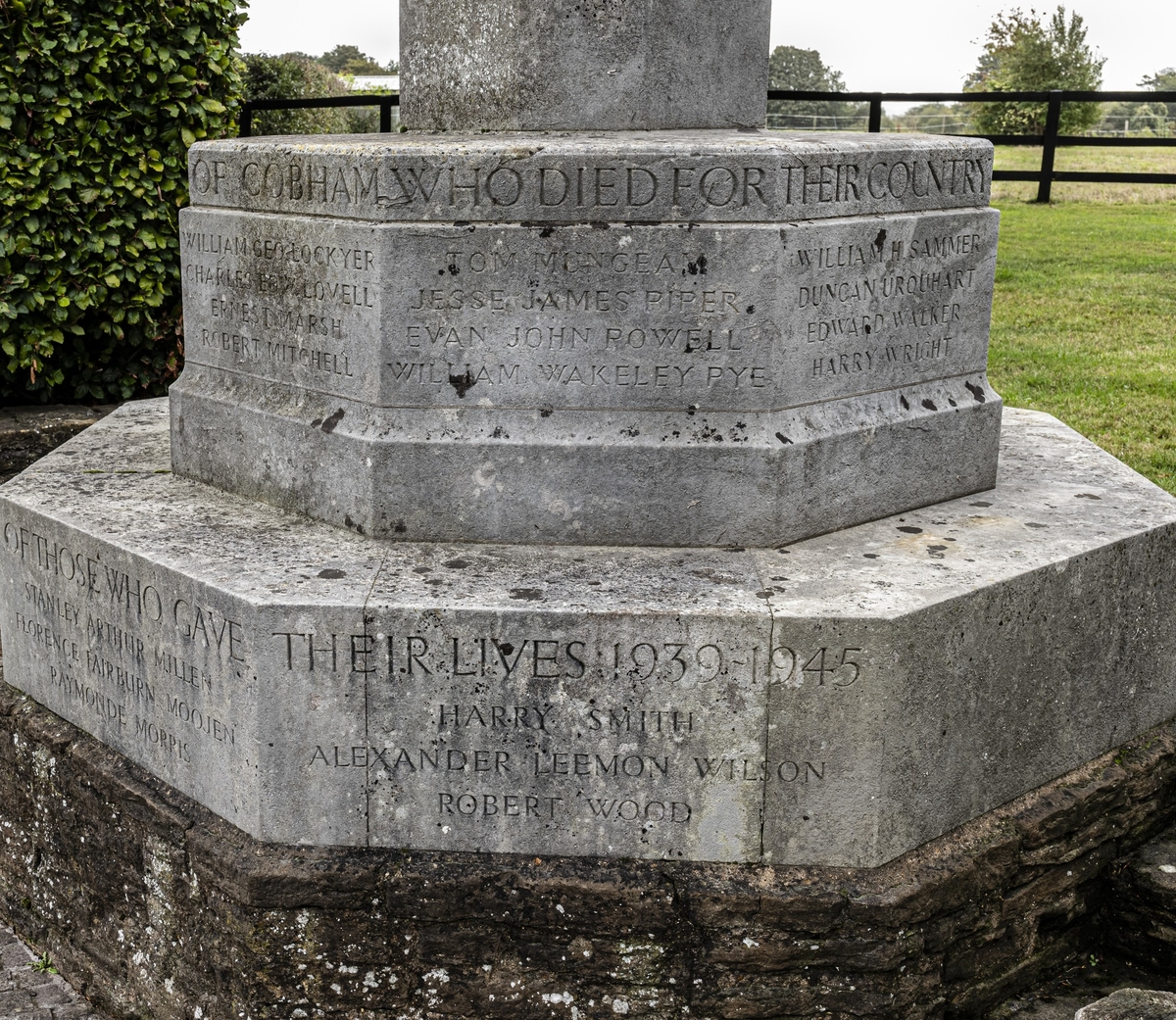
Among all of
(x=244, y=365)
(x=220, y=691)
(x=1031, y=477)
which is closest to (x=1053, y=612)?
(x=1031, y=477)

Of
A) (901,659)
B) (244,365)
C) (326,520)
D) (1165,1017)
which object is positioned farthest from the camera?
(244,365)

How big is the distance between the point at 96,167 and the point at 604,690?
3688mm

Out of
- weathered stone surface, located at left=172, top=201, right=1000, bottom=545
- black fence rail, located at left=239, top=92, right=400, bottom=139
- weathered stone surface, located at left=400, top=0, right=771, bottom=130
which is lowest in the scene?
weathered stone surface, located at left=172, top=201, right=1000, bottom=545

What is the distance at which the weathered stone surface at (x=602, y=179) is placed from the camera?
3033 millimetres

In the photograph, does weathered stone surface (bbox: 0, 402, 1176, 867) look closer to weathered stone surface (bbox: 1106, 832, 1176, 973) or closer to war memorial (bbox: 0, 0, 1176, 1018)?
war memorial (bbox: 0, 0, 1176, 1018)

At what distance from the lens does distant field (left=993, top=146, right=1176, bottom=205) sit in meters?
14.7

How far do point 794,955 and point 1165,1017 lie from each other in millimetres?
721

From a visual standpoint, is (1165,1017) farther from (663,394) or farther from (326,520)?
(326,520)

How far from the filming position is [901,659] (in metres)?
2.81

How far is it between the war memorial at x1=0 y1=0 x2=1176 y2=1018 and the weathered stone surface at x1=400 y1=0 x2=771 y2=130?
0.01 meters

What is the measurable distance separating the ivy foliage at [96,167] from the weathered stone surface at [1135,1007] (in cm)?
452

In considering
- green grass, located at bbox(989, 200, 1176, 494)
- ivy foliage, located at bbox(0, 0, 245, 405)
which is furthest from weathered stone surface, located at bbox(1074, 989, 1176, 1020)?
ivy foliage, located at bbox(0, 0, 245, 405)

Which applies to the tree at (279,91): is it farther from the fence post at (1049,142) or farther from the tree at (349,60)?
the tree at (349,60)

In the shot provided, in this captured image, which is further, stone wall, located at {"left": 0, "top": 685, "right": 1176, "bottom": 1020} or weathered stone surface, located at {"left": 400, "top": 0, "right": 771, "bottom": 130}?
weathered stone surface, located at {"left": 400, "top": 0, "right": 771, "bottom": 130}
